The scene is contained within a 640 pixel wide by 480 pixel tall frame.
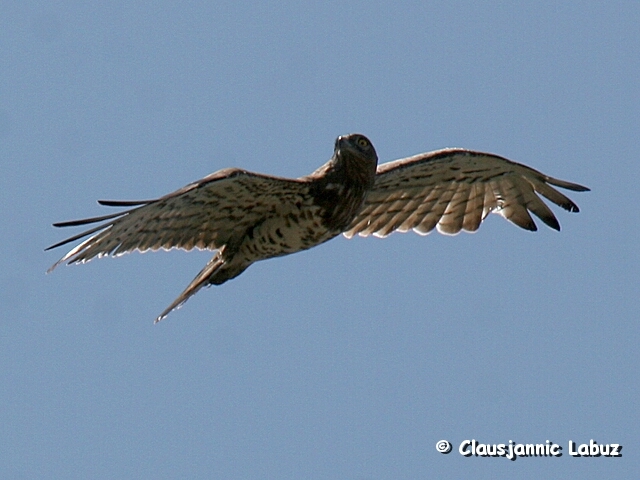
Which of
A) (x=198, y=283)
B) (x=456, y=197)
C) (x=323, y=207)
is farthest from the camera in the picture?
(x=456, y=197)

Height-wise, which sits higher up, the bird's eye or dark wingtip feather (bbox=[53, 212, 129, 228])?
the bird's eye

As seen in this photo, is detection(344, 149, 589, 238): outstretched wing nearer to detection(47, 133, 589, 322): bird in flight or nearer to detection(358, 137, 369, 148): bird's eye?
detection(47, 133, 589, 322): bird in flight

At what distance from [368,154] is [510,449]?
9.83ft

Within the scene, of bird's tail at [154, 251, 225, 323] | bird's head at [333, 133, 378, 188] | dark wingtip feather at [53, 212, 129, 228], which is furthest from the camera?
bird's tail at [154, 251, 225, 323]

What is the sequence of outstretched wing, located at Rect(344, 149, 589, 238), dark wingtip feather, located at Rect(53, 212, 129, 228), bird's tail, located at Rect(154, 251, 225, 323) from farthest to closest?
A: outstretched wing, located at Rect(344, 149, 589, 238) → bird's tail, located at Rect(154, 251, 225, 323) → dark wingtip feather, located at Rect(53, 212, 129, 228)

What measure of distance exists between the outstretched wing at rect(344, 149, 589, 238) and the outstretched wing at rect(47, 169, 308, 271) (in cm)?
→ 134

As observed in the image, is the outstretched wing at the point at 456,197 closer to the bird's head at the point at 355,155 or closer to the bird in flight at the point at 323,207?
the bird in flight at the point at 323,207

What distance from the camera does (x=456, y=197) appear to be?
11.9 meters

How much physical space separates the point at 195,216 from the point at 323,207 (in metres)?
1.09

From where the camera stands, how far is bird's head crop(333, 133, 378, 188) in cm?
1050

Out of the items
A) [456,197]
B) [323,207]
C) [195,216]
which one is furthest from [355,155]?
[456,197]

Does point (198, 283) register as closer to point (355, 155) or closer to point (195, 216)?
point (195, 216)

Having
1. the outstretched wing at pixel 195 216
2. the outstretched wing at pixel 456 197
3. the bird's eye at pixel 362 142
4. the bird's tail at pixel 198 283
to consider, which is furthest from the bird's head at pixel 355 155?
the bird's tail at pixel 198 283

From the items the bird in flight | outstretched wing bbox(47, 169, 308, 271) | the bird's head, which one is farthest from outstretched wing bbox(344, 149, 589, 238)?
outstretched wing bbox(47, 169, 308, 271)
